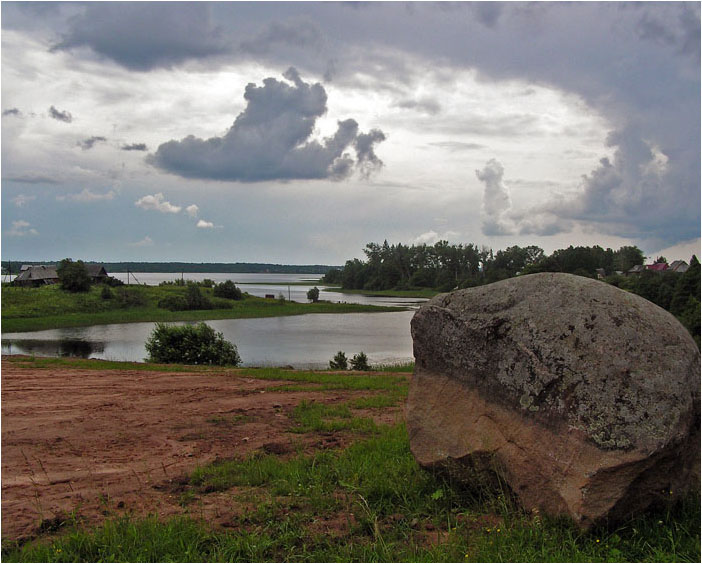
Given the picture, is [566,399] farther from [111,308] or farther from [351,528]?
[111,308]

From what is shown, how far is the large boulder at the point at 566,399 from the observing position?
470cm

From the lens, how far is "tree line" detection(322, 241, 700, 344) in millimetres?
36438

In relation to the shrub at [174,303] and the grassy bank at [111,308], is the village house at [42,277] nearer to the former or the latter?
the grassy bank at [111,308]

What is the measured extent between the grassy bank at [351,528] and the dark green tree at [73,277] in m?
56.1

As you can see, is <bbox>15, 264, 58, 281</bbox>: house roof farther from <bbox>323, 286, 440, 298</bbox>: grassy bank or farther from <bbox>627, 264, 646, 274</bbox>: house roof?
<bbox>627, 264, 646, 274</bbox>: house roof

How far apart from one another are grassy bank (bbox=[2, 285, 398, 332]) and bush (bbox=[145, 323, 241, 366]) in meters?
22.5

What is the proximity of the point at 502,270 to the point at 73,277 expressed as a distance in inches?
2169

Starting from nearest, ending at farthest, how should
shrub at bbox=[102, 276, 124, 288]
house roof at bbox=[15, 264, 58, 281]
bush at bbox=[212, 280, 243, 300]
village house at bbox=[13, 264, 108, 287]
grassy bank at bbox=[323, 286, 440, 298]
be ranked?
bush at bbox=[212, 280, 243, 300] < shrub at bbox=[102, 276, 124, 288] < village house at bbox=[13, 264, 108, 287] < house roof at bbox=[15, 264, 58, 281] < grassy bank at bbox=[323, 286, 440, 298]

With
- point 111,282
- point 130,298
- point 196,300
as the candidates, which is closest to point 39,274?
point 111,282

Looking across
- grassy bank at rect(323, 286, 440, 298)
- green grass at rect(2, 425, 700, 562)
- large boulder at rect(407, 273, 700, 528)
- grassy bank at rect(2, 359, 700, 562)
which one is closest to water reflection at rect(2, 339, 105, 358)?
grassy bank at rect(2, 359, 700, 562)

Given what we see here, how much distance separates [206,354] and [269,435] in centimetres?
1447

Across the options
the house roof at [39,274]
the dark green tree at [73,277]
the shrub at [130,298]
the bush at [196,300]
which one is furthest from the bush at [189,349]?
the house roof at [39,274]

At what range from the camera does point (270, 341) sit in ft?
112

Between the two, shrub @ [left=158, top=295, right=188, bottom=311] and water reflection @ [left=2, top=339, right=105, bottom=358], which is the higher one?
Result: shrub @ [left=158, top=295, right=188, bottom=311]
